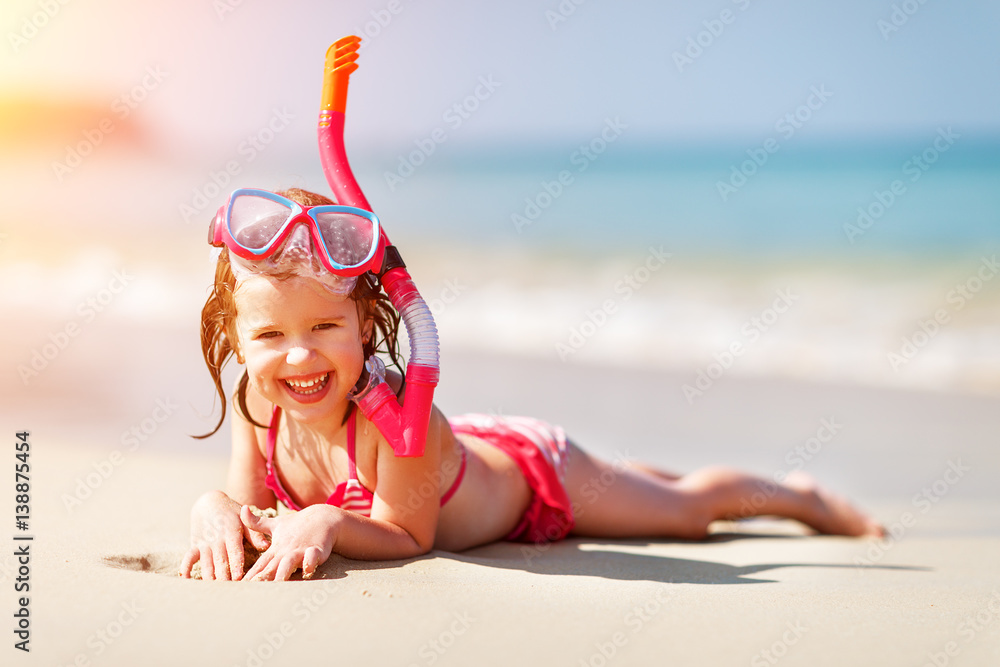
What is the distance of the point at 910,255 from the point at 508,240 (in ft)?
17.5

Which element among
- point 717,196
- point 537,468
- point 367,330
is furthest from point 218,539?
point 717,196

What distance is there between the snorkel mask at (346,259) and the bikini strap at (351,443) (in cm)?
15

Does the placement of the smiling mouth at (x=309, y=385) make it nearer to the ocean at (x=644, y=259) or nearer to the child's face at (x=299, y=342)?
the child's face at (x=299, y=342)

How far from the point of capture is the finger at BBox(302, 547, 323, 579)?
8.27 ft

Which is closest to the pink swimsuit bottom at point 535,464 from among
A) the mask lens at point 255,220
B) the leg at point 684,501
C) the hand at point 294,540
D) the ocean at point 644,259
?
the leg at point 684,501

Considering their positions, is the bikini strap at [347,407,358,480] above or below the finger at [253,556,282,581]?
above

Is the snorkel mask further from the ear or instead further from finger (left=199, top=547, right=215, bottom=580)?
finger (left=199, top=547, right=215, bottom=580)

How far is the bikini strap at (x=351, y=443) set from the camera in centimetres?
301

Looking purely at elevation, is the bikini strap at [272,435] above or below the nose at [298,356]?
below

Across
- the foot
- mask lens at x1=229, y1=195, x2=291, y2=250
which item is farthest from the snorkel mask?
the foot

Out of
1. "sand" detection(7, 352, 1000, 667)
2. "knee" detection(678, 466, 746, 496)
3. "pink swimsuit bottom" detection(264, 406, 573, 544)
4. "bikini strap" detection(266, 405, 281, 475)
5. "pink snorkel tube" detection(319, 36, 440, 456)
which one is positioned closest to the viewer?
"sand" detection(7, 352, 1000, 667)

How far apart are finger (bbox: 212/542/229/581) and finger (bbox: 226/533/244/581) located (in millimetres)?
13

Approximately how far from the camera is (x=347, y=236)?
275 centimetres

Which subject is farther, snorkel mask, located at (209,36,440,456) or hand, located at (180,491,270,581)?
A: snorkel mask, located at (209,36,440,456)
